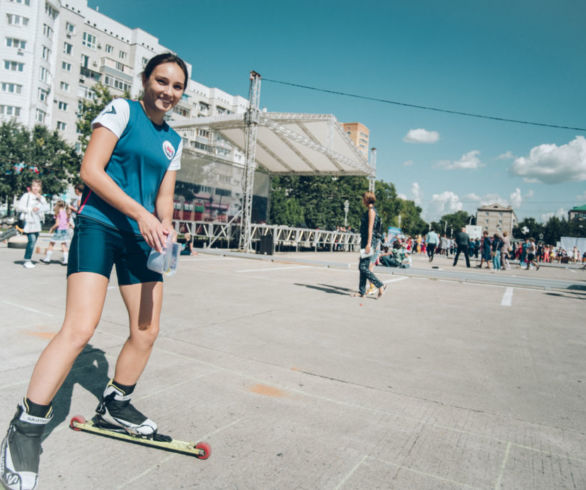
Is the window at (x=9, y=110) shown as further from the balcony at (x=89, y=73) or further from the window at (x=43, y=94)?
the balcony at (x=89, y=73)

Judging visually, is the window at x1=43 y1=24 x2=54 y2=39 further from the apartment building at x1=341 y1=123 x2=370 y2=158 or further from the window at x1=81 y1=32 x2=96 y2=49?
the apartment building at x1=341 y1=123 x2=370 y2=158

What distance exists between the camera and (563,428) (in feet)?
8.48

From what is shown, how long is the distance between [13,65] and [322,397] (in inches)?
2227

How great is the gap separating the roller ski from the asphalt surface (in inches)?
1.7

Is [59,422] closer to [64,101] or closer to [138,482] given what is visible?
[138,482]

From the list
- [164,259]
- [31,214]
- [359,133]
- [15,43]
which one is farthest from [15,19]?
[359,133]

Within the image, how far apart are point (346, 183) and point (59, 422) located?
195ft

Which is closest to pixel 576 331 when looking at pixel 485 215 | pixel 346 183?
pixel 346 183

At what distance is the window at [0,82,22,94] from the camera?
4588 centimetres

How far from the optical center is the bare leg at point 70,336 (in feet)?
5.75

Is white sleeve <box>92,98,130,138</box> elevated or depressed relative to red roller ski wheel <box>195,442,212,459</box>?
elevated

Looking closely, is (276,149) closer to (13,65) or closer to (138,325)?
(138,325)

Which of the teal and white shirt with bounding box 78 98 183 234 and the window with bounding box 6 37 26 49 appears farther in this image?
the window with bounding box 6 37 26 49

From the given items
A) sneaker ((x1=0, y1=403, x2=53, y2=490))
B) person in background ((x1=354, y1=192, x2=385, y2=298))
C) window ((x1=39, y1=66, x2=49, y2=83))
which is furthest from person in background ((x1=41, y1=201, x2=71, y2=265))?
window ((x1=39, y1=66, x2=49, y2=83))
